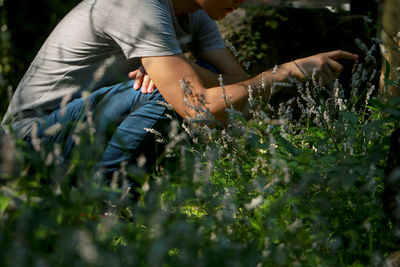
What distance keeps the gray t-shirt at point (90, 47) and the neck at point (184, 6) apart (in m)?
0.05

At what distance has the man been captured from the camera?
2.32 metres

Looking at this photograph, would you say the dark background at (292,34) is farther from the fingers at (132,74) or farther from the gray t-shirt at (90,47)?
the fingers at (132,74)

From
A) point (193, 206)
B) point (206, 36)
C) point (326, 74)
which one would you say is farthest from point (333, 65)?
point (206, 36)

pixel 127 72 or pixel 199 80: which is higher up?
pixel 199 80

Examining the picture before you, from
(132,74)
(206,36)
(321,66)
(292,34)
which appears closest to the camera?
(321,66)

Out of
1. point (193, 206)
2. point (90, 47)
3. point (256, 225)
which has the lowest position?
point (193, 206)

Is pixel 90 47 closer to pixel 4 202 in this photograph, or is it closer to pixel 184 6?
pixel 184 6

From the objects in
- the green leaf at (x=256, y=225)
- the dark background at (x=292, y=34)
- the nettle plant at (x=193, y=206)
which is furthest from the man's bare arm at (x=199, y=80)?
the dark background at (x=292, y=34)

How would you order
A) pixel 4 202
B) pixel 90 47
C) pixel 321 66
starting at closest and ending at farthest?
pixel 4 202, pixel 321 66, pixel 90 47

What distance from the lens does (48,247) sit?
4.45 ft

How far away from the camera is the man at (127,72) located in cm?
232

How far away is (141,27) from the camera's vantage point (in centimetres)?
235

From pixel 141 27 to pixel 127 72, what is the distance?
19.9 inches

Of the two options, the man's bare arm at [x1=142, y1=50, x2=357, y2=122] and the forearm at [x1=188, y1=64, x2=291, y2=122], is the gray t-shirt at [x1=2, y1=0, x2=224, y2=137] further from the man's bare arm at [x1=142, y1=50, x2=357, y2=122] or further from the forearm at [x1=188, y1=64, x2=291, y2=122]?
the forearm at [x1=188, y1=64, x2=291, y2=122]
